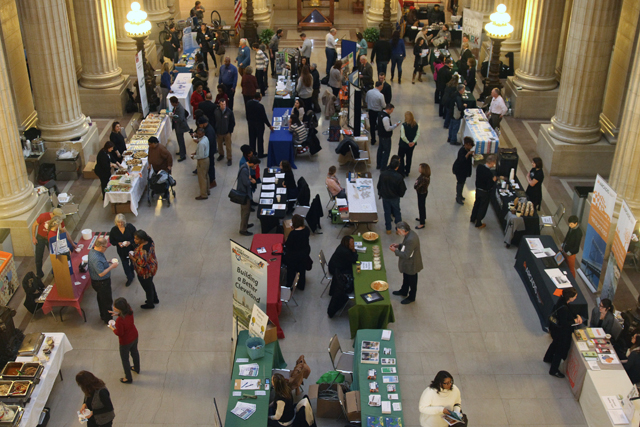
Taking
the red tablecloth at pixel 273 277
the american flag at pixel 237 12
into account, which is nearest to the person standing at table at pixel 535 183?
the red tablecloth at pixel 273 277

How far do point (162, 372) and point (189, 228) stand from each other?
4.30m

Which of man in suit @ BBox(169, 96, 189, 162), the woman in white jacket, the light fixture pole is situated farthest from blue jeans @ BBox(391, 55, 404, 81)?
the woman in white jacket

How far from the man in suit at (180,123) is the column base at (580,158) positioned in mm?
8652

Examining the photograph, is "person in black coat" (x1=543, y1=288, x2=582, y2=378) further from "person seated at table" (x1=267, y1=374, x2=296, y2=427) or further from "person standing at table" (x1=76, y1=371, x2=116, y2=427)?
"person standing at table" (x1=76, y1=371, x2=116, y2=427)

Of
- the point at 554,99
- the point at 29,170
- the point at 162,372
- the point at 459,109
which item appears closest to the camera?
the point at 162,372

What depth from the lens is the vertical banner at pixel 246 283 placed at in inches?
400

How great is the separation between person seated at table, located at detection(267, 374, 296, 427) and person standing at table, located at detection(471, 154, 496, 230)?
6816mm

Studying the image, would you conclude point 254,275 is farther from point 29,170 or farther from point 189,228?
point 29,170

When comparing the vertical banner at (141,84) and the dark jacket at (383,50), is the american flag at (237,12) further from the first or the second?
the vertical banner at (141,84)

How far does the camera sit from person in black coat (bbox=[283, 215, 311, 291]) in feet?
39.7

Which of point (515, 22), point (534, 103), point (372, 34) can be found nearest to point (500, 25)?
point (534, 103)

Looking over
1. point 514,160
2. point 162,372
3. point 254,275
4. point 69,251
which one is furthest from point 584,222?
point 69,251

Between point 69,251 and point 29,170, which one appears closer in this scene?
point 69,251

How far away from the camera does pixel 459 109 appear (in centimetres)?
1789
